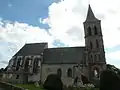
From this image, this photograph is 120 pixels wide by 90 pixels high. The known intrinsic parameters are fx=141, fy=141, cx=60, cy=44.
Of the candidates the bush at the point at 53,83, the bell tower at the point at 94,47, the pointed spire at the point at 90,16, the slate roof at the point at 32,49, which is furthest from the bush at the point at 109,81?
the pointed spire at the point at 90,16

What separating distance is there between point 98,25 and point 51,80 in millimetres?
22347

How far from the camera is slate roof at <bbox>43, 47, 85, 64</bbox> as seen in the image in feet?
112

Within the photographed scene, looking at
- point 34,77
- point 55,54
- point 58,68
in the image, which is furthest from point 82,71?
point 34,77

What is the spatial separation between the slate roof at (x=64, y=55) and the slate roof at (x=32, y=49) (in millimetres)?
1695

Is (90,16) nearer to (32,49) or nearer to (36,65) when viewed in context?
(32,49)

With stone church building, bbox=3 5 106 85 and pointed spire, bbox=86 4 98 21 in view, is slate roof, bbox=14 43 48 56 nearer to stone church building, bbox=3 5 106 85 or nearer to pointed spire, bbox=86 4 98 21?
stone church building, bbox=3 5 106 85

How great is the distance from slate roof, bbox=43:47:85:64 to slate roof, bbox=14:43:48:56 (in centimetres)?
170

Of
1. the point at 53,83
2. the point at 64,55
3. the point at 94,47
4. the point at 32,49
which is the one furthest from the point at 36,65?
the point at 53,83

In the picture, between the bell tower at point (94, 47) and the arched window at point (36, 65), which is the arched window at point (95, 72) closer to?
the bell tower at point (94, 47)

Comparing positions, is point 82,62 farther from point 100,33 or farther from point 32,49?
point 32,49

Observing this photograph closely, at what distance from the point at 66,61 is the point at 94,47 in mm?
7734

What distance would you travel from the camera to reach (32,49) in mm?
39094

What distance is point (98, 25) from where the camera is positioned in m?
36.8

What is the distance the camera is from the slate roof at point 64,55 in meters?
34.0
